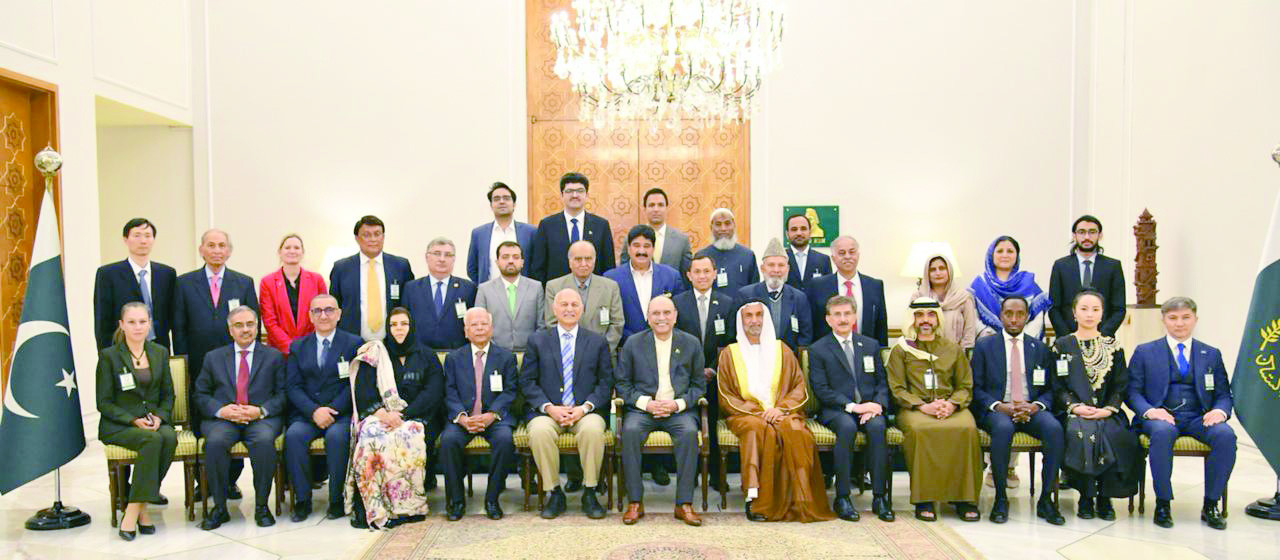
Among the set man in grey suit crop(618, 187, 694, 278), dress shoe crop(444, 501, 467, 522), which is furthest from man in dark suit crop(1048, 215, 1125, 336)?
dress shoe crop(444, 501, 467, 522)

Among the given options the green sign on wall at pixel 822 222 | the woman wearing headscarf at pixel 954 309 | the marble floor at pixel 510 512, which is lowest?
the marble floor at pixel 510 512

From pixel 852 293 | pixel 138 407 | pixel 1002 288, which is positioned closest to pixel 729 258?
pixel 852 293

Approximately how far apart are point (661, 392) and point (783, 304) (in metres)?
0.95

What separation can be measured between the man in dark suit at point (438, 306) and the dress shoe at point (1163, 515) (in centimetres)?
392

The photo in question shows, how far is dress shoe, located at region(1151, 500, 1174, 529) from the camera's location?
4.83 meters

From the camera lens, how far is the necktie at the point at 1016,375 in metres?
5.21

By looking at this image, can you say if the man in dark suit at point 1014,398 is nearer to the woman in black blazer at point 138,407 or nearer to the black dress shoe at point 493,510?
the black dress shoe at point 493,510

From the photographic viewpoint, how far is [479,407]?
17.1ft

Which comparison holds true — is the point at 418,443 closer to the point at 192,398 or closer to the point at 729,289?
the point at 192,398

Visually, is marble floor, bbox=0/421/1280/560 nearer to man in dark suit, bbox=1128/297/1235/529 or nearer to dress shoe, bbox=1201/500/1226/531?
dress shoe, bbox=1201/500/1226/531

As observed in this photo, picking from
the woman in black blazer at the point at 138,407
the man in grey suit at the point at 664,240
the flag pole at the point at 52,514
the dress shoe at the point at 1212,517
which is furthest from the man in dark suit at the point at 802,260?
the flag pole at the point at 52,514

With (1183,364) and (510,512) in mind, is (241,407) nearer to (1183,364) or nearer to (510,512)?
(510,512)

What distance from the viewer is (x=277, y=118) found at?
26.3 ft

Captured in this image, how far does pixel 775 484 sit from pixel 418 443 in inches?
75.6
